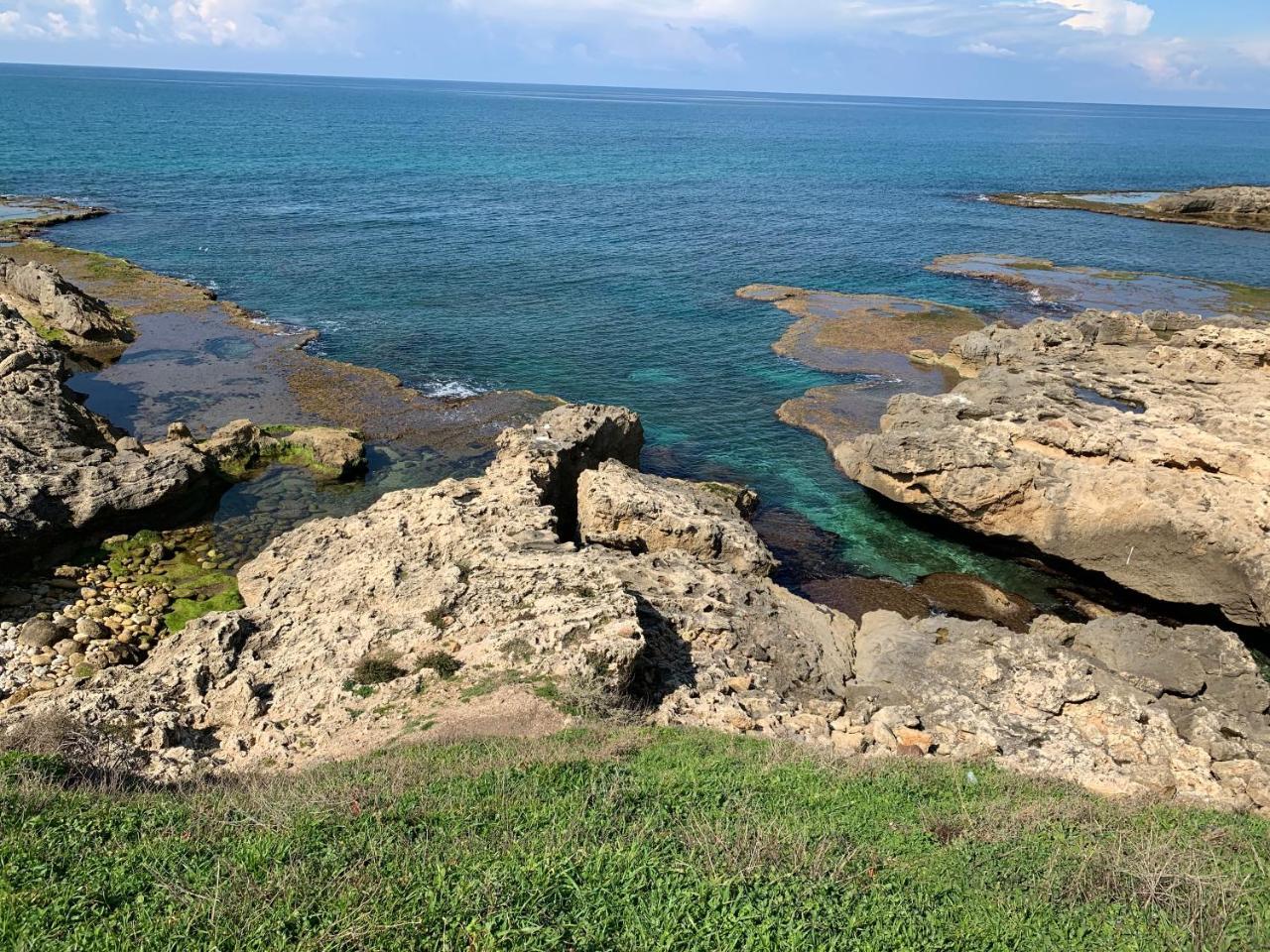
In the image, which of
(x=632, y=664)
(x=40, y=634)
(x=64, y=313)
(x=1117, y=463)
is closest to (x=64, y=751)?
(x=40, y=634)

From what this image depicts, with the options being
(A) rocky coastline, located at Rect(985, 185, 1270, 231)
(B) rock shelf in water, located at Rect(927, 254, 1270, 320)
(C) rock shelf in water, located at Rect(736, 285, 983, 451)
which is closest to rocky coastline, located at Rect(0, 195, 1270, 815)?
(C) rock shelf in water, located at Rect(736, 285, 983, 451)

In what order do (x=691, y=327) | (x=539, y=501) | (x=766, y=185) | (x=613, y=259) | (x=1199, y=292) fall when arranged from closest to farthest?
1. (x=539, y=501)
2. (x=691, y=327)
3. (x=1199, y=292)
4. (x=613, y=259)
5. (x=766, y=185)

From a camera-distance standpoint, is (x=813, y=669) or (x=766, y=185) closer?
(x=813, y=669)

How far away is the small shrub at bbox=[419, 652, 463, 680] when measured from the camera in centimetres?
1736

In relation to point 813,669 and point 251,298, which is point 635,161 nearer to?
point 251,298

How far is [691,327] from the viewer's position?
2127 inches

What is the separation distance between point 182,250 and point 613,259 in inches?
1376

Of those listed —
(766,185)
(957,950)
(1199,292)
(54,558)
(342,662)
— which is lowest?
(54,558)

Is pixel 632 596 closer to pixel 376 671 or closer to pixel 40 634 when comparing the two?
pixel 376 671

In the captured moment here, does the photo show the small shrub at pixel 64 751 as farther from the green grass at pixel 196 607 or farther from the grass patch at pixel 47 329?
the grass patch at pixel 47 329

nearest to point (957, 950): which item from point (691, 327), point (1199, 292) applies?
point (691, 327)

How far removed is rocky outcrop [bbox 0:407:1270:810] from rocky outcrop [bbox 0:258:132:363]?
3058cm

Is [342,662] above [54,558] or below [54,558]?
above

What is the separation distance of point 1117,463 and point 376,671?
80.5ft
